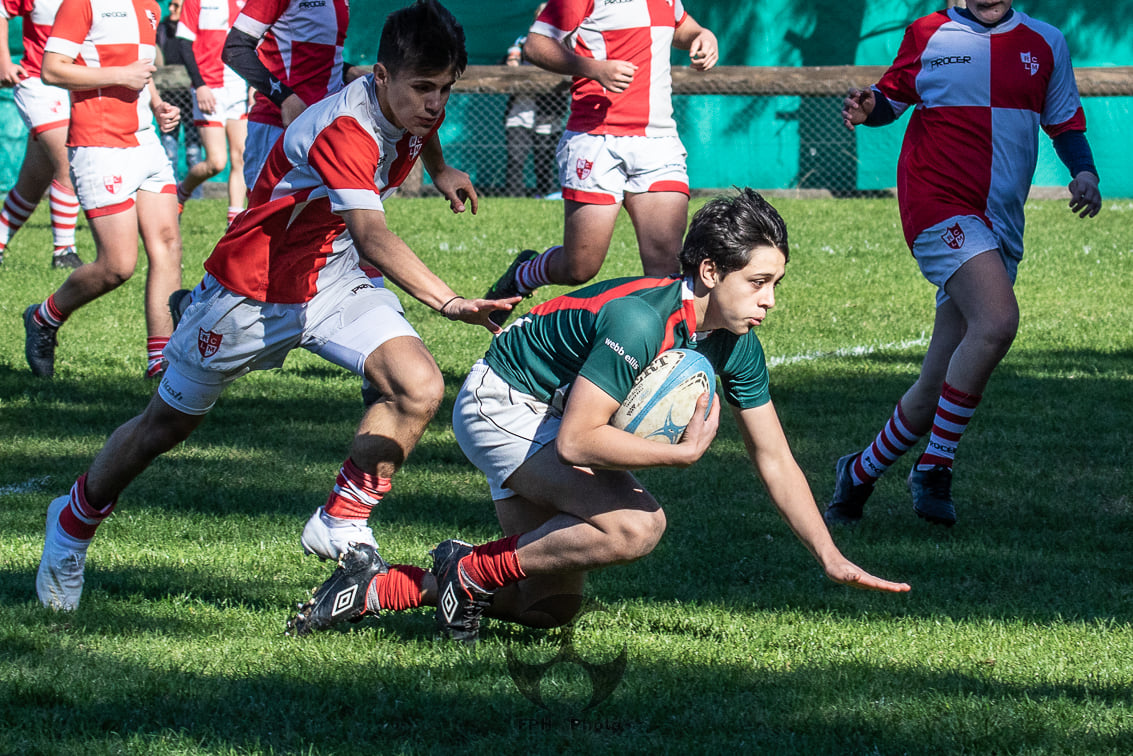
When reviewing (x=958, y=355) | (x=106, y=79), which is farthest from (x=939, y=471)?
(x=106, y=79)

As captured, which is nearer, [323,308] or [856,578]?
[856,578]

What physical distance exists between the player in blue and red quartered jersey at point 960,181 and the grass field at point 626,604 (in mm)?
260

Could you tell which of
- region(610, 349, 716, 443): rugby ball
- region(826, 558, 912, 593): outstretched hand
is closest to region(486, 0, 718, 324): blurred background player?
region(610, 349, 716, 443): rugby ball

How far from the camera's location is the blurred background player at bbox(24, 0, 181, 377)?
6.89 metres

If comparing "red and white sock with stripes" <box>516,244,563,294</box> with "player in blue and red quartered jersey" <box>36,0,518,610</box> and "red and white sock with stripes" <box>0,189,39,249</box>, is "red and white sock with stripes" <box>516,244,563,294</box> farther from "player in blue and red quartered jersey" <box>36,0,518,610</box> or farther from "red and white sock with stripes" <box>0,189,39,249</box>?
"red and white sock with stripes" <box>0,189,39,249</box>

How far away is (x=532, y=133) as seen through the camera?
1766 centimetres

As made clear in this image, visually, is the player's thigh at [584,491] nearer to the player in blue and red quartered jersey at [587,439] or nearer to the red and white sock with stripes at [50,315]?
the player in blue and red quartered jersey at [587,439]

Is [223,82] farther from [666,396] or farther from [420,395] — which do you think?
[666,396]

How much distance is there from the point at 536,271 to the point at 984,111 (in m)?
2.69

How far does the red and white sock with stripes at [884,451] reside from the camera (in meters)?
5.32

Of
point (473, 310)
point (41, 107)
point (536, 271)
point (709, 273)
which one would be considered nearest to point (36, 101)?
point (41, 107)

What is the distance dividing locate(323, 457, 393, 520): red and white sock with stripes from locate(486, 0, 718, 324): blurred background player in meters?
2.72

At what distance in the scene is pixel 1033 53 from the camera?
5434mm

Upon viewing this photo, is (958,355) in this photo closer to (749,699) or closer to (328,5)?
(749,699)
